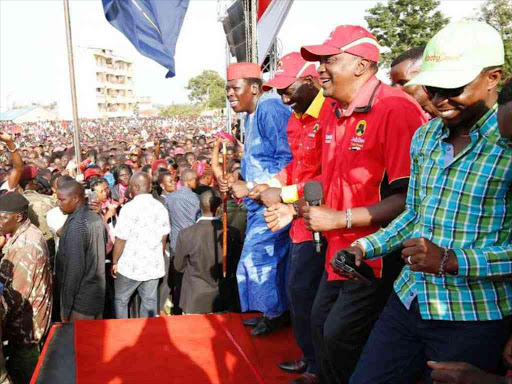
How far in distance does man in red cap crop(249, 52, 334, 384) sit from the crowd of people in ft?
0.04

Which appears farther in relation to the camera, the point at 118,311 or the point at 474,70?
the point at 118,311

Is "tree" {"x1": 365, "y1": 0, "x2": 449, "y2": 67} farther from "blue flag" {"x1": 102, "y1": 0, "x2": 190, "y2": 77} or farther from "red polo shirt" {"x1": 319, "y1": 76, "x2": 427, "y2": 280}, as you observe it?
"red polo shirt" {"x1": 319, "y1": 76, "x2": 427, "y2": 280}

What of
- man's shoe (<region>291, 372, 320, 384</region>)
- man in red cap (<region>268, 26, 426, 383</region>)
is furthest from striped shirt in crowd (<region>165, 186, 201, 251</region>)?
man in red cap (<region>268, 26, 426, 383</region>)

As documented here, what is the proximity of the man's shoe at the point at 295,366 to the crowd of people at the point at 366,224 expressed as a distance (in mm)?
11

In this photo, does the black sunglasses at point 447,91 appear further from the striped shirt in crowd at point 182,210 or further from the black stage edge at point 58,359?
the striped shirt in crowd at point 182,210

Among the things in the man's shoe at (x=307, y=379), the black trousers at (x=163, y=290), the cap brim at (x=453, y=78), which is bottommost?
the black trousers at (x=163, y=290)

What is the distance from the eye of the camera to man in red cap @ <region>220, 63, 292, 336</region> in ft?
13.3

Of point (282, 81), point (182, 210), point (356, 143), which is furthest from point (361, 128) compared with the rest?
point (182, 210)

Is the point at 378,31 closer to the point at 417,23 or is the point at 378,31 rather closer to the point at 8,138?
the point at 417,23

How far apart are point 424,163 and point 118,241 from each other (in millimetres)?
3796

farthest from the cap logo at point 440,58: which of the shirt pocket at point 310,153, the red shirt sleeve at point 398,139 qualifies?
the shirt pocket at point 310,153

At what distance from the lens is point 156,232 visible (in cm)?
517

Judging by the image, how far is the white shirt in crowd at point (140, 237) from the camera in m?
5.11

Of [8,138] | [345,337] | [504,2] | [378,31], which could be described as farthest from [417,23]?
[345,337]
